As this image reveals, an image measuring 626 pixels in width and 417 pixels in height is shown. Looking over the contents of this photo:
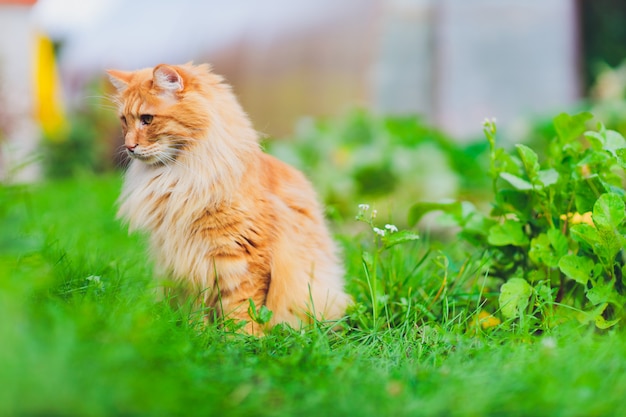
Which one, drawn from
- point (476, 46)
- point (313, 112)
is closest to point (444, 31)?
point (476, 46)

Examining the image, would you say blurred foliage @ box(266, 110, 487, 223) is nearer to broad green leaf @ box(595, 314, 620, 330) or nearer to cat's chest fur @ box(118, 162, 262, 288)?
cat's chest fur @ box(118, 162, 262, 288)

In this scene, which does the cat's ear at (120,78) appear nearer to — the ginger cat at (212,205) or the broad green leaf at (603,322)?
the ginger cat at (212,205)

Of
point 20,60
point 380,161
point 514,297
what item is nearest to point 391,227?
point 514,297

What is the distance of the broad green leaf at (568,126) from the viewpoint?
7.60ft

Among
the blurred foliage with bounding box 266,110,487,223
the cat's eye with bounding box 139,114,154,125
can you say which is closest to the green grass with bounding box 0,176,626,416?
the cat's eye with bounding box 139,114,154,125

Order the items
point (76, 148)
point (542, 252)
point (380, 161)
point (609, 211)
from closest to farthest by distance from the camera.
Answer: point (609, 211) < point (542, 252) < point (380, 161) < point (76, 148)

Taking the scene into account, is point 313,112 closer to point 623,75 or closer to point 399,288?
point 623,75

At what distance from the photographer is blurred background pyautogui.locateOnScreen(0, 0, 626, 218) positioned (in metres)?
5.40

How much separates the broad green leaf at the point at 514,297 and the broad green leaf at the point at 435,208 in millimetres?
424

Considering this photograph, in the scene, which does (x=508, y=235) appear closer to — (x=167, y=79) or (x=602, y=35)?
(x=167, y=79)

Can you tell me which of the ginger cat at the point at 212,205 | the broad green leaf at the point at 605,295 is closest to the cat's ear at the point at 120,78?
the ginger cat at the point at 212,205

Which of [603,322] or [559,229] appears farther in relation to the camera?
[559,229]

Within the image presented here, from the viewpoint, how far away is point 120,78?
2.27 meters

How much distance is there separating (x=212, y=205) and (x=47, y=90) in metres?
8.43
